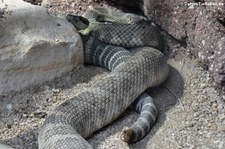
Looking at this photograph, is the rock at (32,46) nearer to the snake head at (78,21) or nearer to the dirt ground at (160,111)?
the dirt ground at (160,111)

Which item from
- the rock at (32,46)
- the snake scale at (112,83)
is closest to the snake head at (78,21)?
the snake scale at (112,83)

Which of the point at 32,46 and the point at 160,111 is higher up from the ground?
the point at 32,46

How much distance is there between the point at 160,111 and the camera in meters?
4.36

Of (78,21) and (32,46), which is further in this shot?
(78,21)

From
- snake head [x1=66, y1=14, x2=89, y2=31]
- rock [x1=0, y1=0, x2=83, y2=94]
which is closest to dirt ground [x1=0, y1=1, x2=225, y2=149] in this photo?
rock [x1=0, y1=0, x2=83, y2=94]

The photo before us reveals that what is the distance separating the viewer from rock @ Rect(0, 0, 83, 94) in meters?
4.35

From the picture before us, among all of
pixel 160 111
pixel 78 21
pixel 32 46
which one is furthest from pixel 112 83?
pixel 78 21

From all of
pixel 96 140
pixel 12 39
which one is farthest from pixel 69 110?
pixel 12 39

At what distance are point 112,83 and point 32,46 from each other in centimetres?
82

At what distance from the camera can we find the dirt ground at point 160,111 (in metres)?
3.94

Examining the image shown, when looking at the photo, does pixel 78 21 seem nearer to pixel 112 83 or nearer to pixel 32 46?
pixel 32 46

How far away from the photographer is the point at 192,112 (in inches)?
169

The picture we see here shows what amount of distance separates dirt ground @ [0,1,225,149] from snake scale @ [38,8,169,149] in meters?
0.12

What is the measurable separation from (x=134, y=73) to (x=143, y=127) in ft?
2.16
